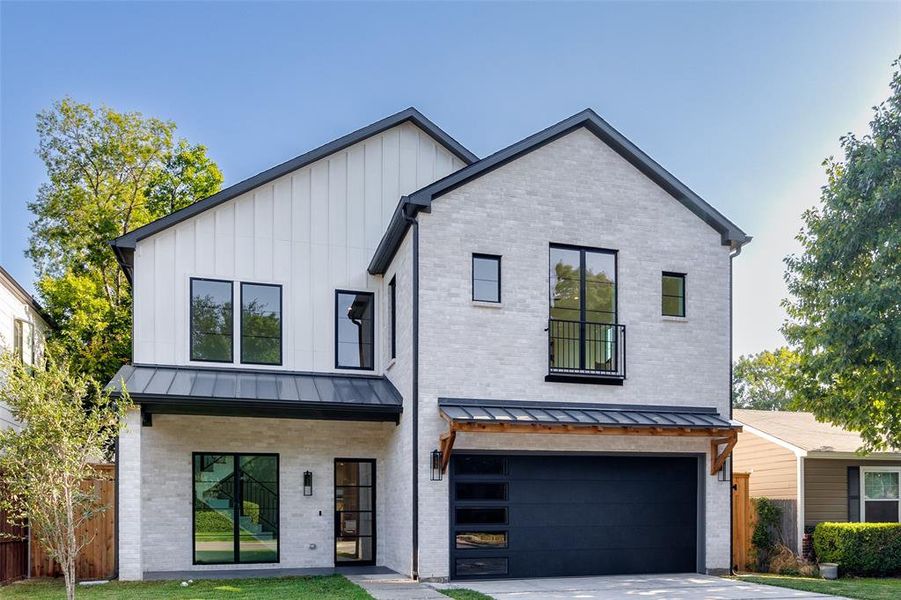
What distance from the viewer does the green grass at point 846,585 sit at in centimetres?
1230

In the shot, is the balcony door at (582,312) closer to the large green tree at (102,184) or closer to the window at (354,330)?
the window at (354,330)

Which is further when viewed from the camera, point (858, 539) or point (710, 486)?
point (858, 539)

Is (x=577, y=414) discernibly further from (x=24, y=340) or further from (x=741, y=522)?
(x=24, y=340)

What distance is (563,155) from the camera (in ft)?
46.8

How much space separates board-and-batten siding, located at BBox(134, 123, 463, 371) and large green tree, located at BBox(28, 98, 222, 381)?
9865 mm

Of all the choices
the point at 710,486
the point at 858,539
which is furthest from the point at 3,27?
the point at 858,539

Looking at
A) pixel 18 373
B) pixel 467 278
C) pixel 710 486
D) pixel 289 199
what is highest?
pixel 289 199

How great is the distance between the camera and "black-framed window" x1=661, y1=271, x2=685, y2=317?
1453 centimetres

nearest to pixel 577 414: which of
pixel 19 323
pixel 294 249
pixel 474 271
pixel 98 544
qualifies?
pixel 474 271

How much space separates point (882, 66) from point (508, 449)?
9.40 metres

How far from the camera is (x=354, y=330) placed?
51.5ft

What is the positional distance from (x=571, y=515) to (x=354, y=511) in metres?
4.29

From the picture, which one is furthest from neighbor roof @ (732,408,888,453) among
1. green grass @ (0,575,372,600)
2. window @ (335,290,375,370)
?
green grass @ (0,575,372,600)

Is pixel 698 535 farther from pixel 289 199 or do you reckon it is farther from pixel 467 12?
pixel 467 12
